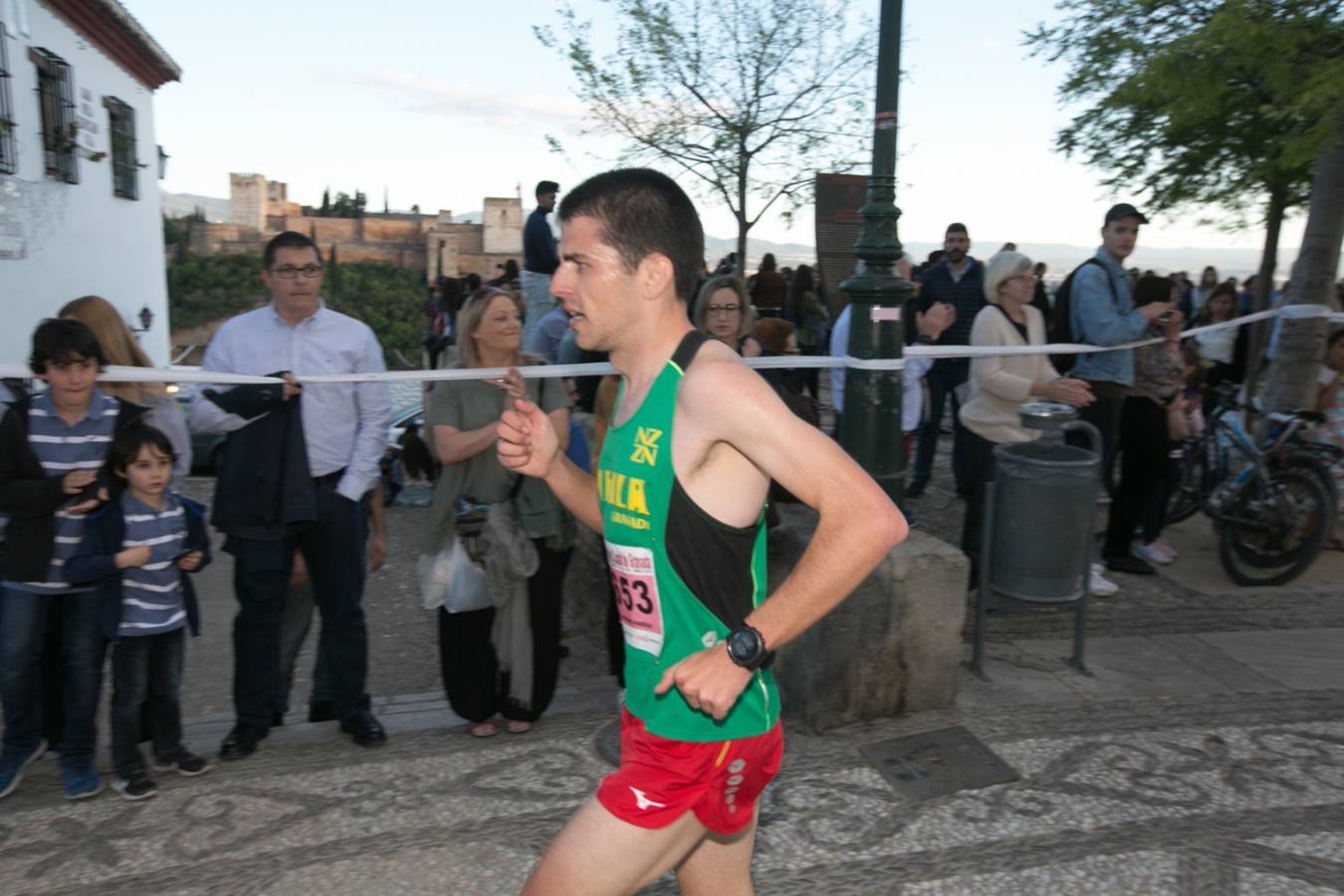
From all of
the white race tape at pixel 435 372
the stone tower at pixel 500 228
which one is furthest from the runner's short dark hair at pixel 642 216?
the stone tower at pixel 500 228

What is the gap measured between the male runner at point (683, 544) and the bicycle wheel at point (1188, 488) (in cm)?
627

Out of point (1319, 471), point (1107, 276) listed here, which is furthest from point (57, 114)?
point (1319, 471)

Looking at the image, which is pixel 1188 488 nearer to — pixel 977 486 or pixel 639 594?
pixel 977 486

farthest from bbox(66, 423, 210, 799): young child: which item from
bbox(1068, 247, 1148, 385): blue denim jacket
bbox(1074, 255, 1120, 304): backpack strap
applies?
bbox(1074, 255, 1120, 304): backpack strap

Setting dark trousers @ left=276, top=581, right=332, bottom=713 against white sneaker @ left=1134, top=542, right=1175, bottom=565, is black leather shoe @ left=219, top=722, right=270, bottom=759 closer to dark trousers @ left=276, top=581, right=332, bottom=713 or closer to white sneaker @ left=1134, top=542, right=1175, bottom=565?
dark trousers @ left=276, top=581, right=332, bottom=713

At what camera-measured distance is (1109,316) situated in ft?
19.3

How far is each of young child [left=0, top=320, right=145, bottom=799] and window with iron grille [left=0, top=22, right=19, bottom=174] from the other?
7.38 meters

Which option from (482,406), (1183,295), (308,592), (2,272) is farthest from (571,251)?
(1183,295)

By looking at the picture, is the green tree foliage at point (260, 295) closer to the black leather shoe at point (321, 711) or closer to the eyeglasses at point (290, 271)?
the black leather shoe at point (321, 711)

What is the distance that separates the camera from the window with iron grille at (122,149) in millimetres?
15250

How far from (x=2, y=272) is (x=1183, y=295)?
668 inches

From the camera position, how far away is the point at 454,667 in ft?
13.7

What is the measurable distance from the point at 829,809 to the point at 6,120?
9.72 meters

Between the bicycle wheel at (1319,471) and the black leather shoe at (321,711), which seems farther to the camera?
the bicycle wheel at (1319,471)
